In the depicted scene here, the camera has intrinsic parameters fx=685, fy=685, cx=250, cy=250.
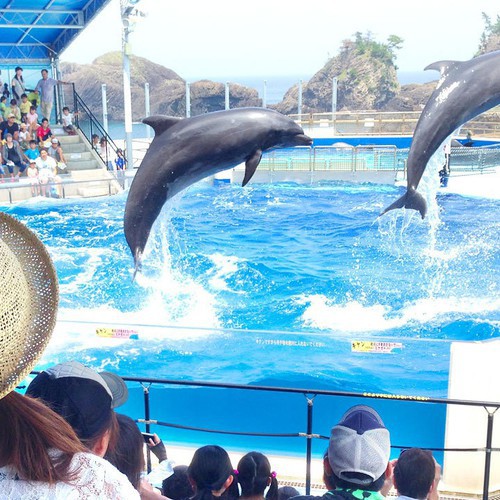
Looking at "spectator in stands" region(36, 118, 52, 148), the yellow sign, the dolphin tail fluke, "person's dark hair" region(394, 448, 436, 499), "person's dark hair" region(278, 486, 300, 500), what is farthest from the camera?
"spectator in stands" region(36, 118, 52, 148)

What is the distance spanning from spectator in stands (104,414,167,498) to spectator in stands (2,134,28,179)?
13131 mm

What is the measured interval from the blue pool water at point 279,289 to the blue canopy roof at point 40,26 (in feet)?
19.3

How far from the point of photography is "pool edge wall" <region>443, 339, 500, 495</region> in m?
4.34

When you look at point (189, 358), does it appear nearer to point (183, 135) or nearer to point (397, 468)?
point (183, 135)

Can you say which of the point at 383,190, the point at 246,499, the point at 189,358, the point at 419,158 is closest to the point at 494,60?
the point at 419,158

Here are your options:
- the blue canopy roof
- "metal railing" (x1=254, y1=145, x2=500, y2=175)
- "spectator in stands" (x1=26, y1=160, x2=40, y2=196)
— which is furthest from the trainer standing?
"metal railing" (x1=254, y1=145, x2=500, y2=175)

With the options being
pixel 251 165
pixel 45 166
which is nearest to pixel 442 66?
pixel 251 165

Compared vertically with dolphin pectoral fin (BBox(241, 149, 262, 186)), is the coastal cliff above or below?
above

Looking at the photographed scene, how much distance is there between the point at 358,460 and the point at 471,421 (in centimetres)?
257

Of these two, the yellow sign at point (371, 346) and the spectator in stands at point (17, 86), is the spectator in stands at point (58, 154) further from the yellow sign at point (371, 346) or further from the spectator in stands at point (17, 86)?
the yellow sign at point (371, 346)

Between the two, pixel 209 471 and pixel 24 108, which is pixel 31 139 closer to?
pixel 24 108

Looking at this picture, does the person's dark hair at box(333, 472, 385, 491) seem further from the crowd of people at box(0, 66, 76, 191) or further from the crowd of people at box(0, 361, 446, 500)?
the crowd of people at box(0, 66, 76, 191)

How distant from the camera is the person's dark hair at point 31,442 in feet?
4.12

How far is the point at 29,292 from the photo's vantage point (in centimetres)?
128
